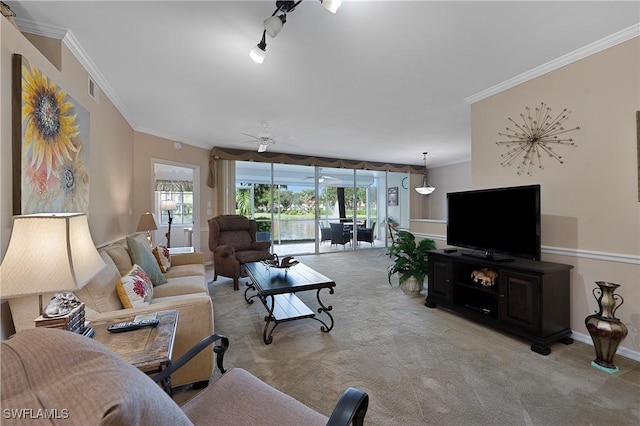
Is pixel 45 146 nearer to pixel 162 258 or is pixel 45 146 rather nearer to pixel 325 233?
pixel 162 258

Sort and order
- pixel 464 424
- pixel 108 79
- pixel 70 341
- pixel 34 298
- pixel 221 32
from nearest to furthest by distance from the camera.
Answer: pixel 70 341, pixel 34 298, pixel 464 424, pixel 221 32, pixel 108 79

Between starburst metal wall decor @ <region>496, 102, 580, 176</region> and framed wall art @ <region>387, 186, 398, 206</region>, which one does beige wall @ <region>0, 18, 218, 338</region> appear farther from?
framed wall art @ <region>387, 186, 398, 206</region>

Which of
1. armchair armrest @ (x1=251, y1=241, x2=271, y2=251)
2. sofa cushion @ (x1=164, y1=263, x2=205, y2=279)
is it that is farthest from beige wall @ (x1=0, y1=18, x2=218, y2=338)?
armchair armrest @ (x1=251, y1=241, x2=271, y2=251)

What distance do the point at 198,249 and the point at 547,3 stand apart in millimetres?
5856

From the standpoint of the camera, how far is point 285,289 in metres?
2.69

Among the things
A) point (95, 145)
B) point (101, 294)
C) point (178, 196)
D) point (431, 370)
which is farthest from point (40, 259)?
point (178, 196)

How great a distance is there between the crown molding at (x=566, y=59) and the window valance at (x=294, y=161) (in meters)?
4.20

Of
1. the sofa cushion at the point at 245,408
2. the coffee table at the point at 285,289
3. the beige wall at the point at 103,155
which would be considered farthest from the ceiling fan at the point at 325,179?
the sofa cushion at the point at 245,408

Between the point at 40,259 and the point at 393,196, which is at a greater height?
the point at 393,196

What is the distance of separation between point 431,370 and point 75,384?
2.21 m

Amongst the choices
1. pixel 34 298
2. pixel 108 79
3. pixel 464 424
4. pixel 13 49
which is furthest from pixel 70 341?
pixel 108 79

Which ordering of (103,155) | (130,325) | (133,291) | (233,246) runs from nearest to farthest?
(130,325), (133,291), (103,155), (233,246)

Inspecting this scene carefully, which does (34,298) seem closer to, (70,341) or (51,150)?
(51,150)

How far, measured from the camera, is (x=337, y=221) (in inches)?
321
